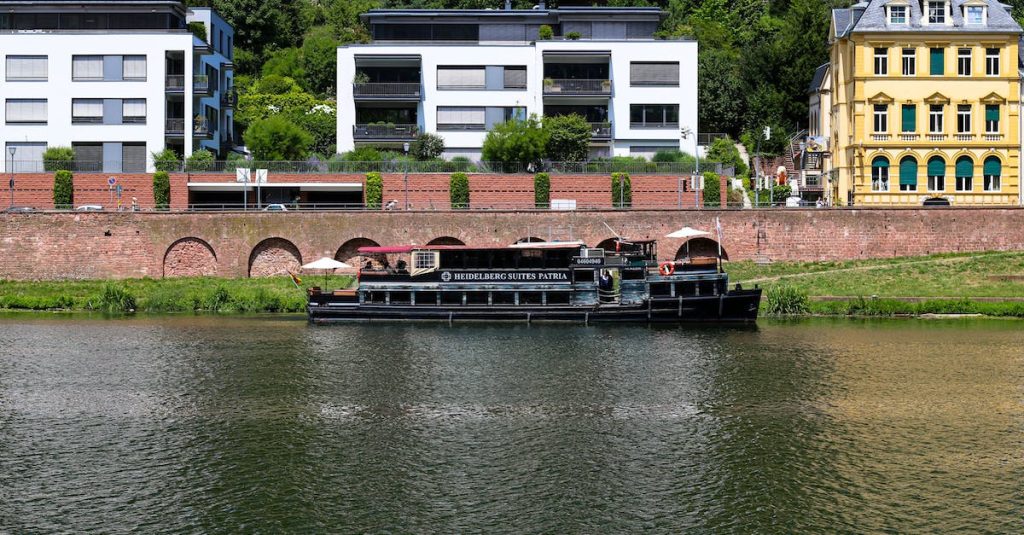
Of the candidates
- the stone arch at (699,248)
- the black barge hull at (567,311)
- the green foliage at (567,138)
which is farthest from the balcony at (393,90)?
the black barge hull at (567,311)

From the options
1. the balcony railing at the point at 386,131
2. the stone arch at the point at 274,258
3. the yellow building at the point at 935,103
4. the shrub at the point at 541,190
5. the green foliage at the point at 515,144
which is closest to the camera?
the stone arch at the point at 274,258

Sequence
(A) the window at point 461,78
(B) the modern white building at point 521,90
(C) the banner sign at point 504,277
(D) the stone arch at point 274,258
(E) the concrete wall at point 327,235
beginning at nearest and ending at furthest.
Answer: (C) the banner sign at point 504,277 → (E) the concrete wall at point 327,235 → (D) the stone arch at point 274,258 → (B) the modern white building at point 521,90 → (A) the window at point 461,78

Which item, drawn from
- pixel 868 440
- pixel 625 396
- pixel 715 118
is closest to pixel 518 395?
pixel 625 396

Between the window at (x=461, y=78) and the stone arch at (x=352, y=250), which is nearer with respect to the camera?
the stone arch at (x=352, y=250)

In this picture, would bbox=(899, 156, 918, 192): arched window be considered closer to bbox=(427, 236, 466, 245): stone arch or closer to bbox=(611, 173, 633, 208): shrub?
bbox=(611, 173, 633, 208): shrub

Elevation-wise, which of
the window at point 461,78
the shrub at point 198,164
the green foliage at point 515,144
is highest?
the window at point 461,78

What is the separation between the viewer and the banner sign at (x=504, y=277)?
6303 cm

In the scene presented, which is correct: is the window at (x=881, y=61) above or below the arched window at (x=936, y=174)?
above

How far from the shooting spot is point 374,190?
81188 millimetres

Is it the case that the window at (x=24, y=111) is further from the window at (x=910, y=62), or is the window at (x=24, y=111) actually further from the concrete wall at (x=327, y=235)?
the window at (x=910, y=62)

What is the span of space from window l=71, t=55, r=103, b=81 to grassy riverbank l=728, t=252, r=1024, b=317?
150 feet

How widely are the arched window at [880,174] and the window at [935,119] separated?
355 cm

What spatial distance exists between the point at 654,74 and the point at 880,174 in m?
18.3

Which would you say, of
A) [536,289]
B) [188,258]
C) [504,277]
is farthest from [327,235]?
[536,289]
